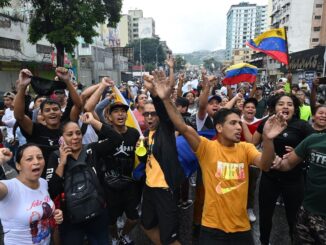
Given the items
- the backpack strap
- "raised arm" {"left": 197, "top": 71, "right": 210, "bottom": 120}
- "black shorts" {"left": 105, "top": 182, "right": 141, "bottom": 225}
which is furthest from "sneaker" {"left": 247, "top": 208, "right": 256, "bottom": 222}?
the backpack strap

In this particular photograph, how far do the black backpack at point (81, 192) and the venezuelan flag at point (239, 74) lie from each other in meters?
5.39

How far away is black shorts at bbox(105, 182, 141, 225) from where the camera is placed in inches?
141

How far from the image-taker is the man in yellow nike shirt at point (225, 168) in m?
2.55

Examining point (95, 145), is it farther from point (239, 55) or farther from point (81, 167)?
point (239, 55)

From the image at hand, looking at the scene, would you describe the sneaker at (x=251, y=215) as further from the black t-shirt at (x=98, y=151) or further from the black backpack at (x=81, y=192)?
the black backpack at (x=81, y=192)

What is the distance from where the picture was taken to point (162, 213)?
9.94 ft

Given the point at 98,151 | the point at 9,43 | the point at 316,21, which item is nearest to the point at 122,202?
the point at 98,151

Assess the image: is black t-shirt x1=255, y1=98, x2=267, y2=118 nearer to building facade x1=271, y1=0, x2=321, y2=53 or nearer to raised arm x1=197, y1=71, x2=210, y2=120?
raised arm x1=197, y1=71, x2=210, y2=120

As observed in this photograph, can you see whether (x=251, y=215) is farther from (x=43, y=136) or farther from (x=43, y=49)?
(x=43, y=49)

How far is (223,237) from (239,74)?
18.7 ft

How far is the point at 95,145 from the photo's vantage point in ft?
10.5

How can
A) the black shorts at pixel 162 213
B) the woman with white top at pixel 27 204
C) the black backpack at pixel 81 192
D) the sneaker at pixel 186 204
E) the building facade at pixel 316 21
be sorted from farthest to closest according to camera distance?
1. the building facade at pixel 316 21
2. the sneaker at pixel 186 204
3. the black shorts at pixel 162 213
4. the black backpack at pixel 81 192
5. the woman with white top at pixel 27 204

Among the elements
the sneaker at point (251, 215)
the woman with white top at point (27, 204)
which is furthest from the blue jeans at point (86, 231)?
the sneaker at point (251, 215)

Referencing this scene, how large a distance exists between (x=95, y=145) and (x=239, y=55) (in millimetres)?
125149
